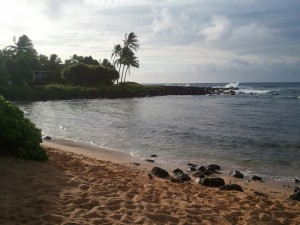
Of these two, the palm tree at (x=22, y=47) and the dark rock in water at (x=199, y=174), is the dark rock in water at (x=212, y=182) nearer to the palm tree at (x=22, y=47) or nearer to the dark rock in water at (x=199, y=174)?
the dark rock in water at (x=199, y=174)

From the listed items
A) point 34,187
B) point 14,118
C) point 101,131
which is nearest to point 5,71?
point 101,131

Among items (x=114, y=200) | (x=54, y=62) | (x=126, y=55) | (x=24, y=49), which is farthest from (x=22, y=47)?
(x=114, y=200)

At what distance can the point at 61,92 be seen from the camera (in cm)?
5978

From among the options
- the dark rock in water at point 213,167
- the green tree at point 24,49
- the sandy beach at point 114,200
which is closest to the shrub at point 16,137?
the sandy beach at point 114,200

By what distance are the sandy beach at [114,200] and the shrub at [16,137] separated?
1.59ft

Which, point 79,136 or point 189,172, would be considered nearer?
point 189,172

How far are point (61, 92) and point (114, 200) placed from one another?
5474 cm

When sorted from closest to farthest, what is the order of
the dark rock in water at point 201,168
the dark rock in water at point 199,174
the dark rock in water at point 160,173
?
the dark rock in water at point 160,173
the dark rock in water at point 199,174
the dark rock in water at point 201,168

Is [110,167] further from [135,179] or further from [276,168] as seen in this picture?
[276,168]

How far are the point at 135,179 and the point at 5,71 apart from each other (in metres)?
50.5

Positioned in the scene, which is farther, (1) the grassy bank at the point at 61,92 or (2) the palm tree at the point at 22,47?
(2) the palm tree at the point at 22,47

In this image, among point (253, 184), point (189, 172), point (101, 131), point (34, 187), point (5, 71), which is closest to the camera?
point (34, 187)

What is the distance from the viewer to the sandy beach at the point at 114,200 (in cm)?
659

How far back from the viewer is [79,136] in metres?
21.1
